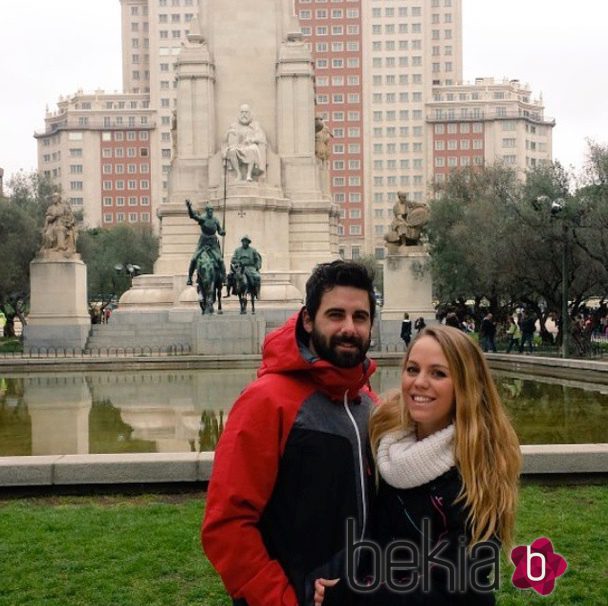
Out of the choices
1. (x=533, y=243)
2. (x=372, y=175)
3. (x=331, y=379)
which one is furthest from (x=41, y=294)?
(x=372, y=175)

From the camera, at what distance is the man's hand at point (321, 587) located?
3014mm

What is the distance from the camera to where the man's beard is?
10.5 ft

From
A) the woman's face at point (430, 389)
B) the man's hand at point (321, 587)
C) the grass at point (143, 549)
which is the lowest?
the grass at point (143, 549)

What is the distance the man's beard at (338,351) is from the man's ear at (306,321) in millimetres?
77

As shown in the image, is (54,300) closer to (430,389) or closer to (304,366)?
(304,366)

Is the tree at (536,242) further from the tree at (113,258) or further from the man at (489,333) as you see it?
the tree at (113,258)

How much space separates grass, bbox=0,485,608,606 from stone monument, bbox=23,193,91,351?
2474cm

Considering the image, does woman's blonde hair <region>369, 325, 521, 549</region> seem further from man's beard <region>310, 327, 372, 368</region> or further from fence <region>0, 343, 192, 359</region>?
fence <region>0, 343, 192, 359</region>

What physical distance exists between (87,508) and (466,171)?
4513cm

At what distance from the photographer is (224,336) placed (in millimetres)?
26047

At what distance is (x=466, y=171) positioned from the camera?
163 ft

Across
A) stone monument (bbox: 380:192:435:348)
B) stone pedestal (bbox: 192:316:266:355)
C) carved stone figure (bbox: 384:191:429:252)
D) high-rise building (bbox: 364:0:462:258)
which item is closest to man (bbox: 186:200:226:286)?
stone pedestal (bbox: 192:316:266:355)

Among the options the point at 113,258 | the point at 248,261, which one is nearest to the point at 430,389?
the point at 248,261
